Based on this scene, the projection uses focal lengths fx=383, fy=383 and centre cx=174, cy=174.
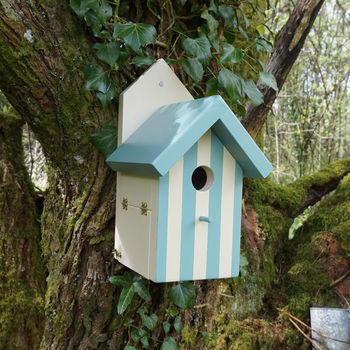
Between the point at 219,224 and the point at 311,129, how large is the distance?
167 inches

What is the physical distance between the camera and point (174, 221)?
1.15m

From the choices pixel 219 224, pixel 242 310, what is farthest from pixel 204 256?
pixel 242 310

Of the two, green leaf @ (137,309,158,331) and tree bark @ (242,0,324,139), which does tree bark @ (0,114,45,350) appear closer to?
green leaf @ (137,309,158,331)

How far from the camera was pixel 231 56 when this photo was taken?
136 cm

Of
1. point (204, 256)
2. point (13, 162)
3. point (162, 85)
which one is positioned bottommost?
point (204, 256)

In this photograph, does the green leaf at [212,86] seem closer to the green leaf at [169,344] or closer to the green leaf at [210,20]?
the green leaf at [210,20]

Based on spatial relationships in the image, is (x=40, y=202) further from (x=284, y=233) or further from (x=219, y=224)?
(x=284, y=233)

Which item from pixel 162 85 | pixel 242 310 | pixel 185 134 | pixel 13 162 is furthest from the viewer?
pixel 242 310

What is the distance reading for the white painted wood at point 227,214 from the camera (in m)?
1.25

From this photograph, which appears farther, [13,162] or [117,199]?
[13,162]

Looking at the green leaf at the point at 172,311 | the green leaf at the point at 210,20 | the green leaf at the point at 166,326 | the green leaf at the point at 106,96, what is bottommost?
the green leaf at the point at 166,326

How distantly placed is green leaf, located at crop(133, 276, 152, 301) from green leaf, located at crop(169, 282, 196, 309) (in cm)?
8

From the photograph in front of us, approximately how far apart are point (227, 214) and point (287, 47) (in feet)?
2.70

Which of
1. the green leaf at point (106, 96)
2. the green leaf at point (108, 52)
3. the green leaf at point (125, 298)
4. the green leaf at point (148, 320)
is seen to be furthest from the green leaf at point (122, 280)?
the green leaf at point (108, 52)
